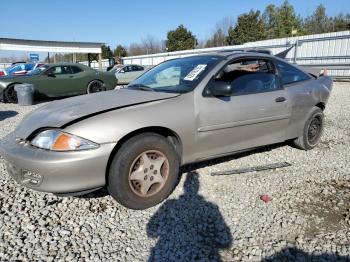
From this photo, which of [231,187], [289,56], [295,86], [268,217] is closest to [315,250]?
[268,217]

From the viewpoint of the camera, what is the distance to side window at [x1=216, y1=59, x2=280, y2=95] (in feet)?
13.2

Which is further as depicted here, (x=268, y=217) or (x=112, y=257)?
(x=268, y=217)

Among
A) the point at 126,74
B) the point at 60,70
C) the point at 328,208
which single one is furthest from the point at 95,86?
the point at 328,208

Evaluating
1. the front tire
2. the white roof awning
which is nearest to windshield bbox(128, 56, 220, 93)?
the front tire

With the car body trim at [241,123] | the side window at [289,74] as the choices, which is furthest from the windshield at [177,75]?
the side window at [289,74]

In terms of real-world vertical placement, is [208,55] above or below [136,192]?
above

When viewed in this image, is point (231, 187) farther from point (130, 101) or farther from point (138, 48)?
point (138, 48)

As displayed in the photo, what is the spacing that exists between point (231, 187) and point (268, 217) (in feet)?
2.35

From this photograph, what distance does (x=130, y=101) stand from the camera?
3.38 meters

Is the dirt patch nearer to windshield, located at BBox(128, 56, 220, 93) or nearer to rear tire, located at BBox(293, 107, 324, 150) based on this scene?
rear tire, located at BBox(293, 107, 324, 150)

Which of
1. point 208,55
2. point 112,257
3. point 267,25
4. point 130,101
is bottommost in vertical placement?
point 112,257

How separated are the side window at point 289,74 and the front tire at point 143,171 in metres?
2.17

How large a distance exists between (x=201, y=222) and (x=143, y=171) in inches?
29.7

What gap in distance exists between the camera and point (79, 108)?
3.27 meters
